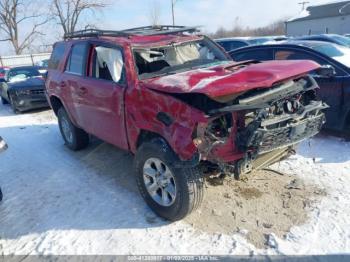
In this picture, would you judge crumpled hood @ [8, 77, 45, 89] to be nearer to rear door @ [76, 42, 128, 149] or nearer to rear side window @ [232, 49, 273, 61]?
rear door @ [76, 42, 128, 149]

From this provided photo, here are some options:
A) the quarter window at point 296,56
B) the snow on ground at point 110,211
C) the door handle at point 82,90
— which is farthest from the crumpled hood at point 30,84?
the quarter window at point 296,56

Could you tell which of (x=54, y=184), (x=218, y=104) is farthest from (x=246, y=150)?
(x=54, y=184)

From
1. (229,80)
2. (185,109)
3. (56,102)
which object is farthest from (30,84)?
(229,80)

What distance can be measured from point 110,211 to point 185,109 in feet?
5.38

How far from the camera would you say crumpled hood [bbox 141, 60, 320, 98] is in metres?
3.02

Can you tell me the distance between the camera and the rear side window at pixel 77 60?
4.91 meters

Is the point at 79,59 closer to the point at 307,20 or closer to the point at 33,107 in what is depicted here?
the point at 33,107

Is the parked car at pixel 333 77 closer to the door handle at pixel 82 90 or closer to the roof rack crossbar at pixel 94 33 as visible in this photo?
the roof rack crossbar at pixel 94 33

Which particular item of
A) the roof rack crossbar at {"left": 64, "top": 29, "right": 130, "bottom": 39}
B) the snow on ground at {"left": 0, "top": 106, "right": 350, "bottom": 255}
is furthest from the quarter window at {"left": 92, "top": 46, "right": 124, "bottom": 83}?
the snow on ground at {"left": 0, "top": 106, "right": 350, "bottom": 255}

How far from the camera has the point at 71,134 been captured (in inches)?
235

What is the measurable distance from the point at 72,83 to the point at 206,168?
274cm

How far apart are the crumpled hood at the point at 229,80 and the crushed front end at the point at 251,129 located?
0.17 metres

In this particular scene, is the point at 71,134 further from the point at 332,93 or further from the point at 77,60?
the point at 332,93

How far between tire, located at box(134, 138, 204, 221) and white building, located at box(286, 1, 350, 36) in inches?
1691
